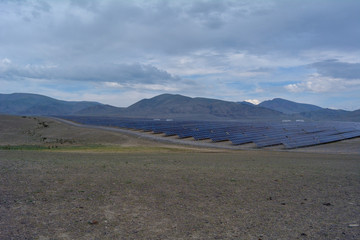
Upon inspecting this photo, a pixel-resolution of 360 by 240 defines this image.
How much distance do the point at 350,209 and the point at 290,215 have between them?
1.70 m

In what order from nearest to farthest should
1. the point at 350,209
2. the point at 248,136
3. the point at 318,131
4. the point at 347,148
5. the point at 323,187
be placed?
1. the point at 350,209
2. the point at 323,187
3. the point at 347,148
4. the point at 248,136
5. the point at 318,131

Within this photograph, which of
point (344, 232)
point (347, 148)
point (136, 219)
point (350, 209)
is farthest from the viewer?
point (347, 148)

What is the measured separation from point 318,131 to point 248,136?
1226cm

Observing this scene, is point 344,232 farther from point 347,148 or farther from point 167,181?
point 347,148

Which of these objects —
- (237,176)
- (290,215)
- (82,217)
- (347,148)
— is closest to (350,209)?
(290,215)

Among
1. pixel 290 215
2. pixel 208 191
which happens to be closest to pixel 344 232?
pixel 290 215

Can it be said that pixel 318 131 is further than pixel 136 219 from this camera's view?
Yes

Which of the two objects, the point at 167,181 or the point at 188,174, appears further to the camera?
the point at 188,174

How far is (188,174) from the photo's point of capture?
1190cm

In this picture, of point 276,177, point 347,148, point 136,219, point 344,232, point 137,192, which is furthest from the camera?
point 347,148

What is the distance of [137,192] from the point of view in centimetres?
880

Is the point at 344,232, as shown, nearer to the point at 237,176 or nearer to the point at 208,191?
the point at 208,191

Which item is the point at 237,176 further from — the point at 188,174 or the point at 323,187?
the point at 323,187

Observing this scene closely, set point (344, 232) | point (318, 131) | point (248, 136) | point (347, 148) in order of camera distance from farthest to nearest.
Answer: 1. point (318, 131)
2. point (248, 136)
3. point (347, 148)
4. point (344, 232)
